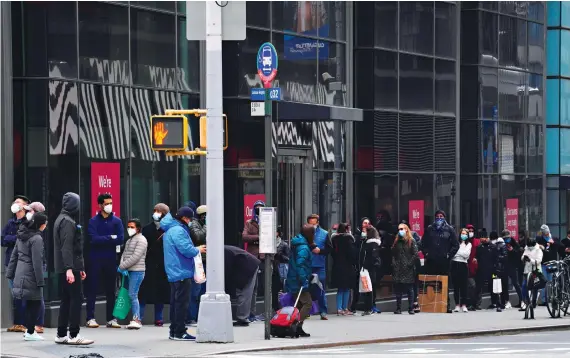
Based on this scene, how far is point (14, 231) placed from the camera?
58.0ft

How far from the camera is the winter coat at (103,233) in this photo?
18.9m

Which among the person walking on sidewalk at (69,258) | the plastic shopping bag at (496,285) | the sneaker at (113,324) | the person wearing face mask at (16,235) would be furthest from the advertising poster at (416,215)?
the person walking on sidewalk at (69,258)

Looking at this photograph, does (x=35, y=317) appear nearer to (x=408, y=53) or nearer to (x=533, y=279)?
(x=533, y=279)

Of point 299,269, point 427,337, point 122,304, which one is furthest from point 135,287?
point 427,337

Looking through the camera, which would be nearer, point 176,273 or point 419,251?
point 176,273

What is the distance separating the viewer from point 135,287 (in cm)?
1902

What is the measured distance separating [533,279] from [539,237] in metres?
4.61

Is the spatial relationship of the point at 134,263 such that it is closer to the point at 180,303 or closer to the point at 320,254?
the point at 180,303

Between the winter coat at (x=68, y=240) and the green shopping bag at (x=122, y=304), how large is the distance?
3275 mm

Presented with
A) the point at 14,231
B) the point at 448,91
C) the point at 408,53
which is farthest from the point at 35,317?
the point at 448,91

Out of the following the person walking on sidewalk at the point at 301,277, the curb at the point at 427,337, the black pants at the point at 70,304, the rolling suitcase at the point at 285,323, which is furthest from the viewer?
the person walking on sidewalk at the point at 301,277

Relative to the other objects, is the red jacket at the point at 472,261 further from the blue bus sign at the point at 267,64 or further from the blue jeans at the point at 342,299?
the blue bus sign at the point at 267,64

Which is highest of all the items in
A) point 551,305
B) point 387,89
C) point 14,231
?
point 387,89

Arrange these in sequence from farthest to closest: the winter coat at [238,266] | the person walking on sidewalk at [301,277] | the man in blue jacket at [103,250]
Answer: the winter coat at [238,266] < the man in blue jacket at [103,250] < the person walking on sidewalk at [301,277]
